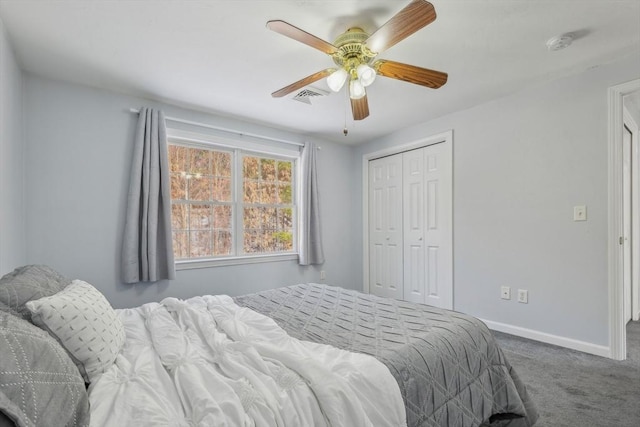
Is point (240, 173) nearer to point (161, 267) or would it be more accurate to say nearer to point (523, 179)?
point (161, 267)

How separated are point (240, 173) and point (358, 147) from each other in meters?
1.92

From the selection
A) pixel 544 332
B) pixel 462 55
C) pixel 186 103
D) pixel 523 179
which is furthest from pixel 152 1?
pixel 544 332

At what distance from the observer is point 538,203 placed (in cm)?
288

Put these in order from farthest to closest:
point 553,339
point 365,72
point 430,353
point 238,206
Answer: point 238,206, point 553,339, point 365,72, point 430,353

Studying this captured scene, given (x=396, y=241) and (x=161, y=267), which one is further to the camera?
(x=396, y=241)

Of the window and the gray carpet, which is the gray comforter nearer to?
the gray carpet

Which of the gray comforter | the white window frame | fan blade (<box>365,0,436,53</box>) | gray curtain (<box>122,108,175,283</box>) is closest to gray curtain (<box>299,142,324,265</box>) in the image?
the white window frame

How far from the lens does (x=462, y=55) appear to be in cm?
232

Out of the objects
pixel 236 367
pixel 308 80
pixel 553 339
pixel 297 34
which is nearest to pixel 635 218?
pixel 553 339

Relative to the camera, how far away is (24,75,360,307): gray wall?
2543 mm

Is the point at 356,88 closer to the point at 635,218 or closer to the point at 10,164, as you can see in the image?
the point at 10,164

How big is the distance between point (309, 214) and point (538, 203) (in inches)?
97.7

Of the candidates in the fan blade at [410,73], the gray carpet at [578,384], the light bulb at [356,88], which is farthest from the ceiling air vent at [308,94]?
the gray carpet at [578,384]

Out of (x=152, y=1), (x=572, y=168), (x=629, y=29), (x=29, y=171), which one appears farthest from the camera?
(x=572, y=168)
